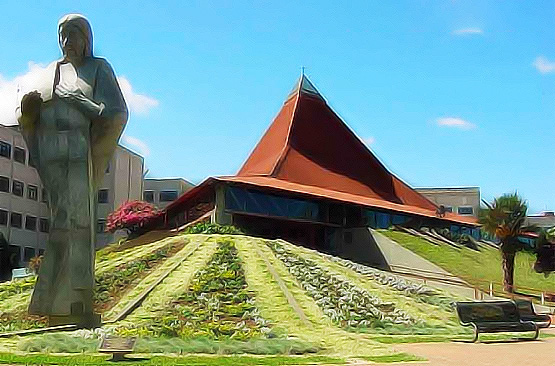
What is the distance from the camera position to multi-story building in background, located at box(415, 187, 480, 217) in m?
81.6

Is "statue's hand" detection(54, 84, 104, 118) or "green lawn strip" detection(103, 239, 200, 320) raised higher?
"statue's hand" detection(54, 84, 104, 118)

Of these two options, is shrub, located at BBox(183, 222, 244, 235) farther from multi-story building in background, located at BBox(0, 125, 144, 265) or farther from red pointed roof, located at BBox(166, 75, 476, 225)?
multi-story building in background, located at BBox(0, 125, 144, 265)

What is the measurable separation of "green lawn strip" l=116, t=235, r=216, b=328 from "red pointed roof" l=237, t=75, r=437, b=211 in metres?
17.3

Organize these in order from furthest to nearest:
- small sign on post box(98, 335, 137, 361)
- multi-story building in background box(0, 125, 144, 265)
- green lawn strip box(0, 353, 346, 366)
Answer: multi-story building in background box(0, 125, 144, 265) → small sign on post box(98, 335, 137, 361) → green lawn strip box(0, 353, 346, 366)

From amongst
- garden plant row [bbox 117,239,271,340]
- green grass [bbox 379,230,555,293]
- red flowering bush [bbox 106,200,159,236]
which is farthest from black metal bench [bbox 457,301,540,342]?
red flowering bush [bbox 106,200,159,236]

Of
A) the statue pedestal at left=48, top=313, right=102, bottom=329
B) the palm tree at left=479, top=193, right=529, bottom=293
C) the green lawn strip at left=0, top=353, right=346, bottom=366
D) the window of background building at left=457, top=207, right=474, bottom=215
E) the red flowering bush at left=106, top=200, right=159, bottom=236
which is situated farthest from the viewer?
the window of background building at left=457, top=207, right=474, bottom=215

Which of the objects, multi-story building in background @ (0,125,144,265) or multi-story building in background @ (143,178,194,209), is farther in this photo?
multi-story building in background @ (143,178,194,209)

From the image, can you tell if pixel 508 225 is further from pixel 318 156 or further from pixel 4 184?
pixel 4 184

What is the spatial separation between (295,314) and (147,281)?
5.08 metres

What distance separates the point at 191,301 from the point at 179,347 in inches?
236

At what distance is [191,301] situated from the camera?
19.2m

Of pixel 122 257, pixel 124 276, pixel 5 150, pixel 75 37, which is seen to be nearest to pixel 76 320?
pixel 75 37

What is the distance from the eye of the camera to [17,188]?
53031 mm

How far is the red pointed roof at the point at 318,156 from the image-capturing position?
43.4 m
